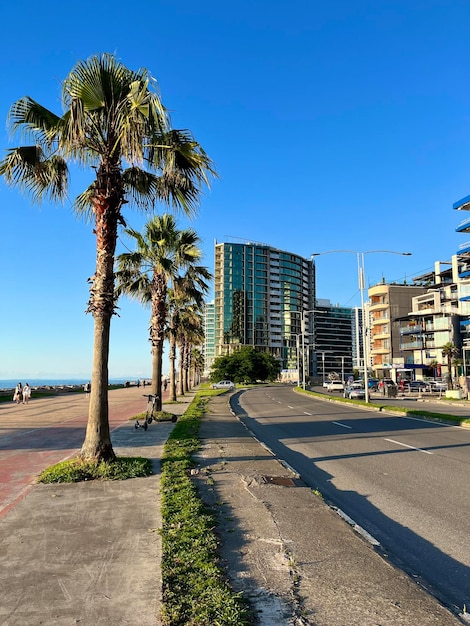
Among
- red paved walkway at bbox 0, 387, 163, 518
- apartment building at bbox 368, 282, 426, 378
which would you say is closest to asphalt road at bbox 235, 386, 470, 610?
red paved walkway at bbox 0, 387, 163, 518

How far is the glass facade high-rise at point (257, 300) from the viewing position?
16988cm

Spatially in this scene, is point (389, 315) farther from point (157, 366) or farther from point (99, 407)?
point (99, 407)

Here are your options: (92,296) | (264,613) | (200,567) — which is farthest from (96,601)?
(92,296)

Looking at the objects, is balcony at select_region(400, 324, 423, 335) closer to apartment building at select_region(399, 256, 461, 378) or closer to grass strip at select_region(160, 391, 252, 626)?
apartment building at select_region(399, 256, 461, 378)

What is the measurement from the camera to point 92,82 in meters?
9.69

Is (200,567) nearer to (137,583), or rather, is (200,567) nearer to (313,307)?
(137,583)

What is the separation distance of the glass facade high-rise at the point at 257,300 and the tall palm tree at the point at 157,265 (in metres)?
144

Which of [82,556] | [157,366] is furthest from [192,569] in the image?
[157,366]

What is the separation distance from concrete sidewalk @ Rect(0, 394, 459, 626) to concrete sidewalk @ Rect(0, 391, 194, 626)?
12 mm

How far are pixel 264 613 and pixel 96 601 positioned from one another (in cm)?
141

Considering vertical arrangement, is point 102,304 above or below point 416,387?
above

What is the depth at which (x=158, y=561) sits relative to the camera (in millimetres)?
4898

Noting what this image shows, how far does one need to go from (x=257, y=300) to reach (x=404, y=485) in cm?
16581

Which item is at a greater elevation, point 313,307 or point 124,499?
point 313,307
